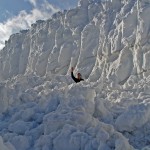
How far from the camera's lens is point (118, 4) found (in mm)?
21547

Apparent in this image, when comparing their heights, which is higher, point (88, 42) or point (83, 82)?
point (88, 42)

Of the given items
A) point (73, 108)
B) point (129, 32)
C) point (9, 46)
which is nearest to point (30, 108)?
point (73, 108)

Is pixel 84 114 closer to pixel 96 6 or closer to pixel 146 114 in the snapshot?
pixel 146 114

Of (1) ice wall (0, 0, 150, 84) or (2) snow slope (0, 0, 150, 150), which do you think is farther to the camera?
(1) ice wall (0, 0, 150, 84)

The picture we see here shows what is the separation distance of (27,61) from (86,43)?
642 centimetres

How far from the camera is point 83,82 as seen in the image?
1425 cm

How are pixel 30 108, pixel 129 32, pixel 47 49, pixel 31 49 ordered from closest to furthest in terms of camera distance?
pixel 30 108 < pixel 129 32 < pixel 47 49 < pixel 31 49

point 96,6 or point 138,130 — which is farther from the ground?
point 96,6

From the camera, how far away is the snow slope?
8.20 metres

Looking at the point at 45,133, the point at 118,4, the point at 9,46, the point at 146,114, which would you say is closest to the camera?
the point at 45,133

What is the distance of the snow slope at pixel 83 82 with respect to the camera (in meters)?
8.20

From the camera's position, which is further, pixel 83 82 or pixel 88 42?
pixel 88 42

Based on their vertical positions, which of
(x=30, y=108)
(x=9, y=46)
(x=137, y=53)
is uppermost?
(x=9, y=46)

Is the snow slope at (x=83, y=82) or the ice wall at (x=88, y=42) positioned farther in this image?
the ice wall at (x=88, y=42)
